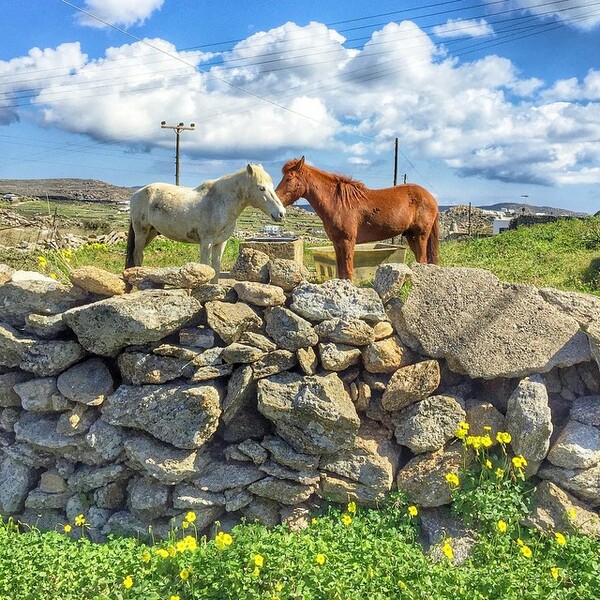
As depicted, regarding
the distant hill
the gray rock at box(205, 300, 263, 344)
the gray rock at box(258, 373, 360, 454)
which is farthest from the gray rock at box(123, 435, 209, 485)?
Result: the distant hill

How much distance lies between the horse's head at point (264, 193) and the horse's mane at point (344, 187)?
40 centimetres

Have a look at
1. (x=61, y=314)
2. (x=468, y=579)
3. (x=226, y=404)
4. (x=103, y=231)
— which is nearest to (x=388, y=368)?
(x=226, y=404)

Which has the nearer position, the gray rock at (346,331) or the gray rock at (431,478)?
the gray rock at (431,478)

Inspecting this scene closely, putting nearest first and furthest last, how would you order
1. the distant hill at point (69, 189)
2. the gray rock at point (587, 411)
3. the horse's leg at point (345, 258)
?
the gray rock at point (587, 411)
the horse's leg at point (345, 258)
the distant hill at point (69, 189)

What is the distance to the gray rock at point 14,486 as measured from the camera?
17.3ft

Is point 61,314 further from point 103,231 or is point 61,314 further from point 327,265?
point 103,231

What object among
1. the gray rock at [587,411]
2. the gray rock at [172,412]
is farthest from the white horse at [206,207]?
the gray rock at [587,411]

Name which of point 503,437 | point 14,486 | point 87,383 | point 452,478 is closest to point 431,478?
point 452,478

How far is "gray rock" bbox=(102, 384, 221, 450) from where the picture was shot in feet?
15.6

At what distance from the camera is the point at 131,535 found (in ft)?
16.0

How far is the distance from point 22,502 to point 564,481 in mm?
5114

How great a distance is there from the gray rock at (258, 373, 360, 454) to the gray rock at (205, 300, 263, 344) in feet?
1.74

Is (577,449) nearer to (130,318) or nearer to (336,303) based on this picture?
(336,303)

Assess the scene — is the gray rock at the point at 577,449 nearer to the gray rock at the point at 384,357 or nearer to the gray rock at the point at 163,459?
the gray rock at the point at 384,357
